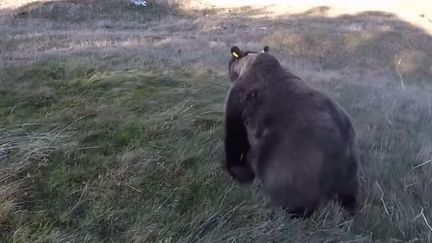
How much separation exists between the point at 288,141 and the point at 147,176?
3.82 ft

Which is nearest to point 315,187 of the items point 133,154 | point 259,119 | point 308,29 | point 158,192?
point 259,119

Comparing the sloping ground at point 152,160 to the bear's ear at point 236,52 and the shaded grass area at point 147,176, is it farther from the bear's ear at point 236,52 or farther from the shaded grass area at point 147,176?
the bear's ear at point 236,52

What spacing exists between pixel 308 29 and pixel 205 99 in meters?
14.6

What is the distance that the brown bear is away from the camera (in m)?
4.22

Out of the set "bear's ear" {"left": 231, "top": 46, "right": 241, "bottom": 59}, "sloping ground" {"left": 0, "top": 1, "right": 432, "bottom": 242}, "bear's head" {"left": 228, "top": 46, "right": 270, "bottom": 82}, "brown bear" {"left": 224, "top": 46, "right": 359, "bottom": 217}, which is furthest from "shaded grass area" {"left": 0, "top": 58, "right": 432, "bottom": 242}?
"bear's ear" {"left": 231, "top": 46, "right": 241, "bottom": 59}

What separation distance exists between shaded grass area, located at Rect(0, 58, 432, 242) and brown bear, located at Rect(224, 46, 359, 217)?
164 millimetres

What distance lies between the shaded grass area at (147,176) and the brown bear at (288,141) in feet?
0.54

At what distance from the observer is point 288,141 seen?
430 centimetres

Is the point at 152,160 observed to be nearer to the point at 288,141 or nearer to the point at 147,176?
the point at 147,176

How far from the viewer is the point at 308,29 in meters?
21.0

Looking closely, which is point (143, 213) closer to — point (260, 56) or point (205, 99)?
point (260, 56)

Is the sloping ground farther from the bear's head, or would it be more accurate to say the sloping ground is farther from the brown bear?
the bear's head

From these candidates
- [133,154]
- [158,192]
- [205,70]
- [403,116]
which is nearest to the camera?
[158,192]

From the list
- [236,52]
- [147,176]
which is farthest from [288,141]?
[236,52]
